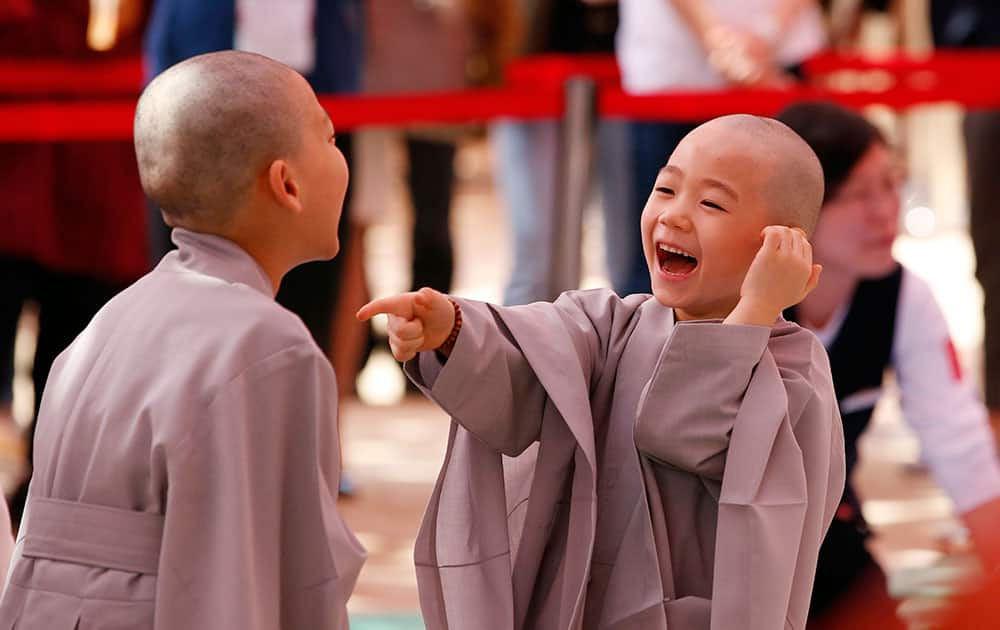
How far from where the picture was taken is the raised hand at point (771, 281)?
193cm

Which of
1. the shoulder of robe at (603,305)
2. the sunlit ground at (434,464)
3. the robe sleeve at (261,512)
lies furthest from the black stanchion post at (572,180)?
the robe sleeve at (261,512)

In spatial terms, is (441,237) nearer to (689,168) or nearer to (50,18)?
(50,18)

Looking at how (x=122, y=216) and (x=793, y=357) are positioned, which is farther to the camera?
(x=122, y=216)

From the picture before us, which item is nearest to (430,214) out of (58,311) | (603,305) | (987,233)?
(58,311)

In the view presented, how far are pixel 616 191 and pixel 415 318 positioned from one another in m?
2.15

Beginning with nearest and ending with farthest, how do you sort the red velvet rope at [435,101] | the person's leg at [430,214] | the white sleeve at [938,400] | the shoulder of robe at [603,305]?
the shoulder of robe at [603,305]
the white sleeve at [938,400]
the red velvet rope at [435,101]
the person's leg at [430,214]

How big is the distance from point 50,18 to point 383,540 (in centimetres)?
146

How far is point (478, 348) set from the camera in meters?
2.00

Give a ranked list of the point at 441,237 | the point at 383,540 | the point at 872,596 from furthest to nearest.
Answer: the point at 441,237 → the point at 383,540 → the point at 872,596

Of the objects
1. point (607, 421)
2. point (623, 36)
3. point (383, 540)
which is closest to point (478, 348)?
point (607, 421)

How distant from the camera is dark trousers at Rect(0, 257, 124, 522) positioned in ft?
13.3

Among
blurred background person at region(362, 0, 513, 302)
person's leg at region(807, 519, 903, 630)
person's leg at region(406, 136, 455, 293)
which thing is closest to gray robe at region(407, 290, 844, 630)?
person's leg at region(807, 519, 903, 630)

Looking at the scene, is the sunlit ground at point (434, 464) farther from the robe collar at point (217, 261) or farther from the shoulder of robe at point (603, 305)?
the robe collar at point (217, 261)

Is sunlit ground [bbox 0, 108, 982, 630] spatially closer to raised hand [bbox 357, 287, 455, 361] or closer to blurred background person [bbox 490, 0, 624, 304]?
blurred background person [bbox 490, 0, 624, 304]
